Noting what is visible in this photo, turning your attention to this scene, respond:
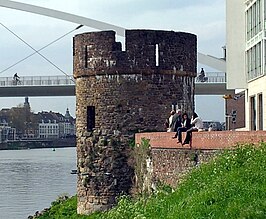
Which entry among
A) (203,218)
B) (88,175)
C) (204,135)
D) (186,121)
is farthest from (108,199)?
(203,218)

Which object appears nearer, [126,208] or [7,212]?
[126,208]

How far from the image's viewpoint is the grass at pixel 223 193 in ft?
27.6

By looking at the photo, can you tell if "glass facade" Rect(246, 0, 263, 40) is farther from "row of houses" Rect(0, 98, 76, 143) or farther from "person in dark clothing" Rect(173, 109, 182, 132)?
"row of houses" Rect(0, 98, 76, 143)

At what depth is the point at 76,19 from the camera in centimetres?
4394

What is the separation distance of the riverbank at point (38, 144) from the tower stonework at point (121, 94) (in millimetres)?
79778

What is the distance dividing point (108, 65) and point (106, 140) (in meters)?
1.69

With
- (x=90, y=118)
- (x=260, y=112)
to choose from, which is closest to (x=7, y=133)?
(x=260, y=112)

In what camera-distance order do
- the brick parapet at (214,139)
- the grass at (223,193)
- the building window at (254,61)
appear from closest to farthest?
the grass at (223,193) < the brick parapet at (214,139) < the building window at (254,61)

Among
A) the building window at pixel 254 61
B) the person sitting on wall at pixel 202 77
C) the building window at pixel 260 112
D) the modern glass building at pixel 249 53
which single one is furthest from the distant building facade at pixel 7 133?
the building window at pixel 260 112

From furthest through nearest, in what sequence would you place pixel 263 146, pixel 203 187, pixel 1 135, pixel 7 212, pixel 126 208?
pixel 1 135 < pixel 7 212 < pixel 126 208 < pixel 263 146 < pixel 203 187

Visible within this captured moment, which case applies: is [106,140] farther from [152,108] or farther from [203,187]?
[203,187]

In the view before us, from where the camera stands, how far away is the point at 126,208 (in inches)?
488

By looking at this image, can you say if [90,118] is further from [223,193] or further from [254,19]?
[223,193]

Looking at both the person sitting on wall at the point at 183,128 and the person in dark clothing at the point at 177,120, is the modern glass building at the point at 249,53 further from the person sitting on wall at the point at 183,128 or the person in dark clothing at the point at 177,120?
the person sitting on wall at the point at 183,128
